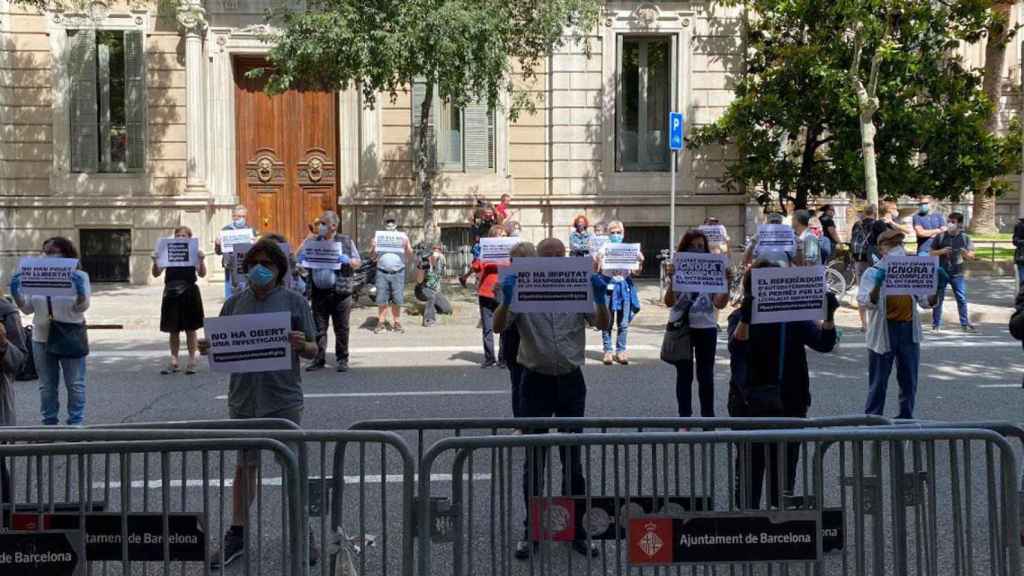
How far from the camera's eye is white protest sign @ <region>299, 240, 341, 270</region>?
13.5 meters

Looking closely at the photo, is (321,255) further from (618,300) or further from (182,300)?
(618,300)

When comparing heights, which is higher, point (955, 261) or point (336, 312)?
point (955, 261)

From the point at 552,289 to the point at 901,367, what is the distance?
3988mm

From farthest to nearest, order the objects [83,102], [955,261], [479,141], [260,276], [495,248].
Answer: [479,141] → [83,102] → [955,261] → [495,248] → [260,276]

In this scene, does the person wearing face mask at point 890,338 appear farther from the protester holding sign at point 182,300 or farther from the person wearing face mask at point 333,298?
the protester holding sign at point 182,300

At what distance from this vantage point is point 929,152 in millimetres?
22547

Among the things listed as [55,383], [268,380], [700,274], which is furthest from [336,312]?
[268,380]

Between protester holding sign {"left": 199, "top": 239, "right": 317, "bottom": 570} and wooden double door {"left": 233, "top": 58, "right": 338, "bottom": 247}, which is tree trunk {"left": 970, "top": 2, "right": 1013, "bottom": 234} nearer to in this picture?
wooden double door {"left": 233, "top": 58, "right": 338, "bottom": 247}

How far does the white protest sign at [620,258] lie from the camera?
13469 mm

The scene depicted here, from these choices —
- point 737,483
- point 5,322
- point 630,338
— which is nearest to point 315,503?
point 737,483

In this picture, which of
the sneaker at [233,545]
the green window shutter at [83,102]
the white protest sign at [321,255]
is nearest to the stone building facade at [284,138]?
the green window shutter at [83,102]

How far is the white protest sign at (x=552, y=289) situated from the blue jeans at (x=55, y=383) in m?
4.50

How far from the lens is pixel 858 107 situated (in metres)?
21.2

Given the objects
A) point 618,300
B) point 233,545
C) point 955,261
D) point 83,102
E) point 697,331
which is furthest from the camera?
point 83,102
